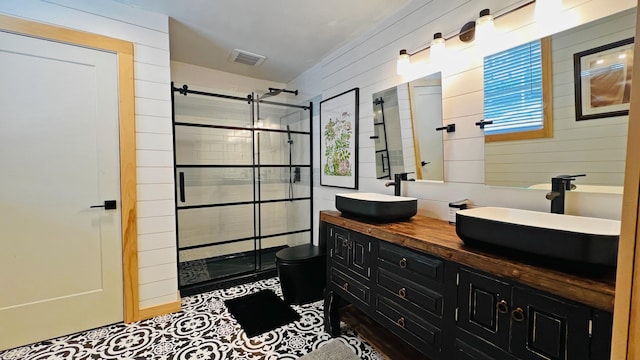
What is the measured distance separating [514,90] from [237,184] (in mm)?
2656

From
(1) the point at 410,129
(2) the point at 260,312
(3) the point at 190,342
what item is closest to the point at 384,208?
(1) the point at 410,129

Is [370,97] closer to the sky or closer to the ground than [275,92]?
closer to the ground

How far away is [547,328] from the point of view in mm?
827

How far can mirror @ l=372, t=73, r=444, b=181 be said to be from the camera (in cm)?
177

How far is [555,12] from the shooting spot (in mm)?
1222

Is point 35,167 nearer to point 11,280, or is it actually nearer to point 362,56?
point 11,280

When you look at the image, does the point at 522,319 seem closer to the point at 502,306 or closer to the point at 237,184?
the point at 502,306

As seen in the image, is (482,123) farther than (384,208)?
No

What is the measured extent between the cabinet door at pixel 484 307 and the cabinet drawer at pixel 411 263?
0.35 feet

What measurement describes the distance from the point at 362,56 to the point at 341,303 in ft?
7.07

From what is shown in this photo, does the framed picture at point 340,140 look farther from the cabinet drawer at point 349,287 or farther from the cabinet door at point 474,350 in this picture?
the cabinet door at point 474,350

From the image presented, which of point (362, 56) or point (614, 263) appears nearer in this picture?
point (614, 263)

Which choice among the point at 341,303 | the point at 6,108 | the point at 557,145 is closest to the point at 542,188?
the point at 557,145

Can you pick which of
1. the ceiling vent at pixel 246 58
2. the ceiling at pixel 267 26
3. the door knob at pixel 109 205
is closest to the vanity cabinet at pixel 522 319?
the ceiling at pixel 267 26
